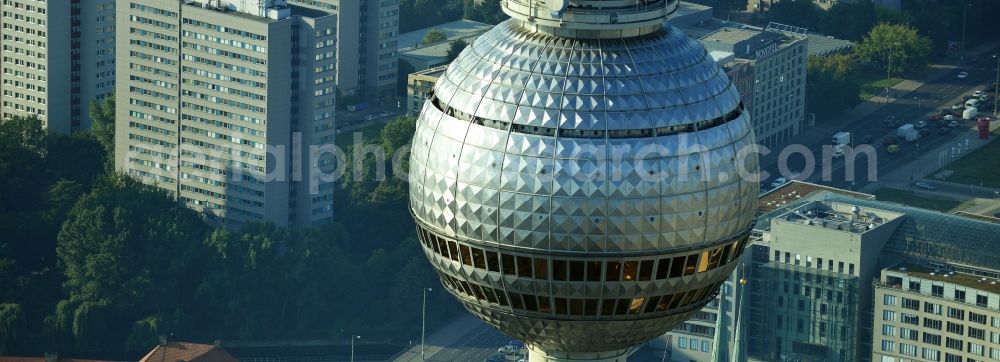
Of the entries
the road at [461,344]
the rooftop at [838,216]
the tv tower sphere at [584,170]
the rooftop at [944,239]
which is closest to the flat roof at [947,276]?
the rooftop at [944,239]

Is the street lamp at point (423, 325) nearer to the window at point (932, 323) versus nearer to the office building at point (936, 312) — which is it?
the office building at point (936, 312)

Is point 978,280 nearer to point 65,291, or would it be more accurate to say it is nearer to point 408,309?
point 408,309

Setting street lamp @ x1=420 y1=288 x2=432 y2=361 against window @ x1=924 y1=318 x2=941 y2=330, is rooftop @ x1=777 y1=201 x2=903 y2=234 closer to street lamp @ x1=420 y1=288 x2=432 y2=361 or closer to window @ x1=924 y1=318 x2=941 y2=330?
window @ x1=924 y1=318 x2=941 y2=330

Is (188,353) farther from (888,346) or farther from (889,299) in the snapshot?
(888,346)

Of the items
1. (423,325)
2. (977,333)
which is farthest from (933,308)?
(423,325)

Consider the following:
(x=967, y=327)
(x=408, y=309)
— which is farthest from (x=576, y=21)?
(x=408, y=309)

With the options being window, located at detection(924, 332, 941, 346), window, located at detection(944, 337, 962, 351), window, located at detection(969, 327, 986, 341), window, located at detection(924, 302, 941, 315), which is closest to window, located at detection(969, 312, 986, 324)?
window, located at detection(969, 327, 986, 341)
